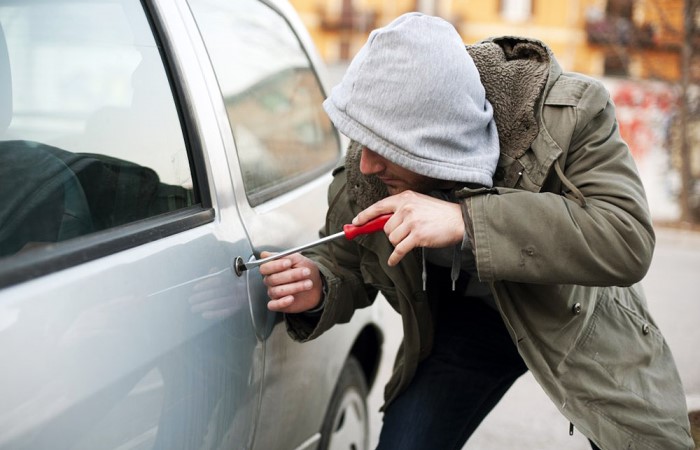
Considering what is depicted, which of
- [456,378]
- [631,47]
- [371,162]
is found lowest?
[631,47]

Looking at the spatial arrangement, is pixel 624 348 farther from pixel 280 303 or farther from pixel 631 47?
pixel 631 47

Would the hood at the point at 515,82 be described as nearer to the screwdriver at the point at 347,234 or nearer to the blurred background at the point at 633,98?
the screwdriver at the point at 347,234

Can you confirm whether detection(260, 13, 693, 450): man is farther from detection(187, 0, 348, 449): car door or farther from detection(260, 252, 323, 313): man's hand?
detection(187, 0, 348, 449): car door

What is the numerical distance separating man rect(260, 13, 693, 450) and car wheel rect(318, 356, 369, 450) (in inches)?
16.8

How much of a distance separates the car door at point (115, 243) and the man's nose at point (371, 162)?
0.32 m

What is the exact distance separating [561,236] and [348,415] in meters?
1.39

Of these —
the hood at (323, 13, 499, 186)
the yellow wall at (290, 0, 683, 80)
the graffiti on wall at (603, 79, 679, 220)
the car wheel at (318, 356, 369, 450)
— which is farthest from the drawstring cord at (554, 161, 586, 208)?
the yellow wall at (290, 0, 683, 80)

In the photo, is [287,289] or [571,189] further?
[287,289]

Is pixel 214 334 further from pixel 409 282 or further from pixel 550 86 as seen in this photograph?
pixel 550 86

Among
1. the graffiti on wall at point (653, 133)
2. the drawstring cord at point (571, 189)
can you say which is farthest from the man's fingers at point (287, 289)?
the graffiti on wall at point (653, 133)

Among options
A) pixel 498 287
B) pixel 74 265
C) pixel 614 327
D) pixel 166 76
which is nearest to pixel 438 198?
pixel 498 287

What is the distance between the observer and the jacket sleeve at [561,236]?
5.64 feet

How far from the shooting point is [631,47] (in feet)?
54.0

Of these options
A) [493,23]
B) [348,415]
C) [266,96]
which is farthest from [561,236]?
[493,23]
